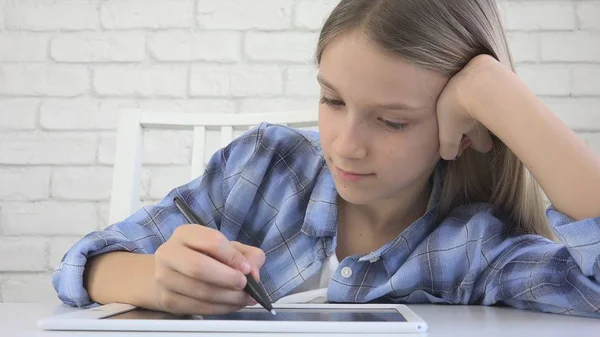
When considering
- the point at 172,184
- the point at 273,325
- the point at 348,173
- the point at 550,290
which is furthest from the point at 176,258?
the point at 172,184

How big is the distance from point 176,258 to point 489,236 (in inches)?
15.8

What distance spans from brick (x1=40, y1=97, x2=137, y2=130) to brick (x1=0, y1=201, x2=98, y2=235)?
0.16m

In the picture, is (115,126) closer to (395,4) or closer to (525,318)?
(395,4)

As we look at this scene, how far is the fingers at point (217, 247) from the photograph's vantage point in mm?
568

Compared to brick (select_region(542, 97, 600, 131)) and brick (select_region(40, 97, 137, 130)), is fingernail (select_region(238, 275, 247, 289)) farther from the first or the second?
brick (select_region(542, 97, 600, 131))

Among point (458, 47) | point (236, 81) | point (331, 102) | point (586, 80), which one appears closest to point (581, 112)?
point (586, 80)

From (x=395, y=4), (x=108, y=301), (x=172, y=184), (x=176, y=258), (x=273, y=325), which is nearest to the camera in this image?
(x=273, y=325)

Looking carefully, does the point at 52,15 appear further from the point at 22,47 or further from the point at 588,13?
the point at 588,13

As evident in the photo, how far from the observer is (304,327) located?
1.57 ft

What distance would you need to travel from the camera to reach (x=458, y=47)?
80cm

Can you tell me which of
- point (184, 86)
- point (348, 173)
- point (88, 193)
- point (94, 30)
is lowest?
point (88, 193)

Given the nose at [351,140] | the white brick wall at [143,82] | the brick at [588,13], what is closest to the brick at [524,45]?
the white brick wall at [143,82]

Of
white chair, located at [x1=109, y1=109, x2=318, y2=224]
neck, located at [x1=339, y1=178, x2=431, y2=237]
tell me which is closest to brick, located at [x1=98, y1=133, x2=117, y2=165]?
white chair, located at [x1=109, y1=109, x2=318, y2=224]

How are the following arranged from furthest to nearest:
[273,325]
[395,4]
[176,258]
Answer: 1. [395,4]
2. [176,258]
3. [273,325]
